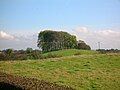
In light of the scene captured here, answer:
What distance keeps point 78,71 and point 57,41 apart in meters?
54.7

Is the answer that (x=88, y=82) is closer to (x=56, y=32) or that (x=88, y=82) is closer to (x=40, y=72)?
(x=40, y=72)

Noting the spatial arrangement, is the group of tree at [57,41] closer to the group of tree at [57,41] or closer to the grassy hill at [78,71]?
the group of tree at [57,41]

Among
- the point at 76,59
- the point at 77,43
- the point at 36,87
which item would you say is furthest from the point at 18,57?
the point at 77,43

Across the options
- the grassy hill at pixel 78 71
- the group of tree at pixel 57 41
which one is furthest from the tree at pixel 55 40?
the grassy hill at pixel 78 71

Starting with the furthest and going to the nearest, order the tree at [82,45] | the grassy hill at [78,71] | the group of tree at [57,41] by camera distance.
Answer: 1. the tree at [82,45]
2. the group of tree at [57,41]
3. the grassy hill at [78,71]

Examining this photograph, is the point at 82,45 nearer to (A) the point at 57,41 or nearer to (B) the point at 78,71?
(A) the point at 57,41

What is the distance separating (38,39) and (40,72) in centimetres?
5883

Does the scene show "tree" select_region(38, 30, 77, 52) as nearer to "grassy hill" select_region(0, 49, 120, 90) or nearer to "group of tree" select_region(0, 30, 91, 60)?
"group of tree" select_region(0, 30, 91, 60)

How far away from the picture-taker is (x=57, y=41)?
79438mm

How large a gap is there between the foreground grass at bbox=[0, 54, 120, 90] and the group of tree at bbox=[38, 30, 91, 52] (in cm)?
4201

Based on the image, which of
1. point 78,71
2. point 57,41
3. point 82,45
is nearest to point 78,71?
point 78,71

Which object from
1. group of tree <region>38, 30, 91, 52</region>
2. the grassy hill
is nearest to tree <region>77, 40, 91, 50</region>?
group of tree <region>38, 30, 91, 52</region>

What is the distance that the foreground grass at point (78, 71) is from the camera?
19922 mm

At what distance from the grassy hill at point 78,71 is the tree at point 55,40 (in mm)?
42164
